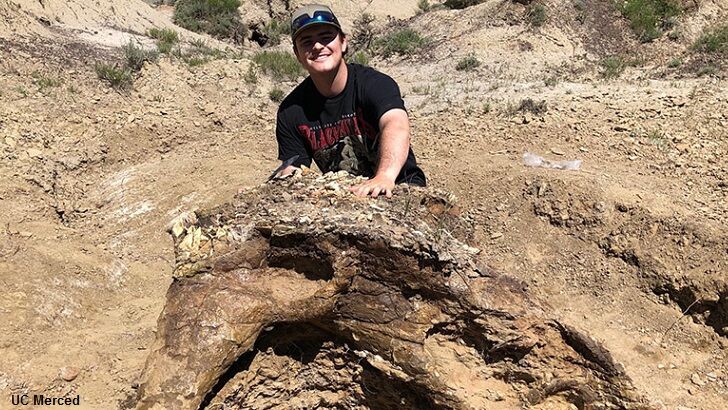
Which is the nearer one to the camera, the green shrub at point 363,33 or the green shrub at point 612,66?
the green shrub at point 612,66

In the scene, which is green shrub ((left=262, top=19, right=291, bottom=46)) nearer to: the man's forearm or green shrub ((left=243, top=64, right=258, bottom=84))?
green shrub ((left=243, top=64, right=258, bottom=84))

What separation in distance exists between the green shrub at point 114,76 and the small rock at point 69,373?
5.86 metres

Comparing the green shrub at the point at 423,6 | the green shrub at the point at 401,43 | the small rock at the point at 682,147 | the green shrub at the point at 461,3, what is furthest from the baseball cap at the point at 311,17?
the green shrub at the point at 423,6

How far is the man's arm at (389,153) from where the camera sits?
2.51 metres

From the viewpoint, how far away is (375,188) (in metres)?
2.51

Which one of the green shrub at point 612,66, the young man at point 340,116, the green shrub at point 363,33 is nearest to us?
the young man at point 340,116

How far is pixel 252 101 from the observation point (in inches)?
368

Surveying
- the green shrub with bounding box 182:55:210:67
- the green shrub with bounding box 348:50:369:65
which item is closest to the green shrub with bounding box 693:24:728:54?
the green shrub with bounding box 348:50:369:65

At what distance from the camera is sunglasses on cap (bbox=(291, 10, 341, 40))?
291cm

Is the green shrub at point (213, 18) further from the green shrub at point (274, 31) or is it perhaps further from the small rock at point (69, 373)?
the small rock at point (69, 373)

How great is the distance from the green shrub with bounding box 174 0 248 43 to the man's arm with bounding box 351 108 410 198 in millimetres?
14961

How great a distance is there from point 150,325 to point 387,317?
311 cm

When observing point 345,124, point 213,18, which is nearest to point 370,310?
point 345,124

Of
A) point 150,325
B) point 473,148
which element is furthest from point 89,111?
point 473,148
